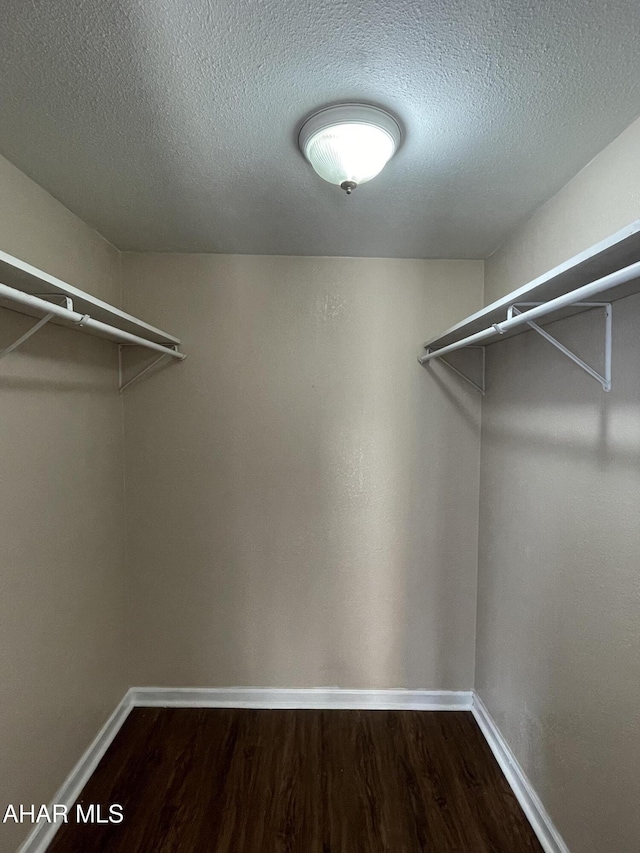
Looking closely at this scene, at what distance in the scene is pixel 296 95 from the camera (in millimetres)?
1095

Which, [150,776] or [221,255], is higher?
[221,255]

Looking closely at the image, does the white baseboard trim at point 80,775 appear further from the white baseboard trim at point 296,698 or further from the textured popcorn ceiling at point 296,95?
the textured popcorn ceiling at point 296,95

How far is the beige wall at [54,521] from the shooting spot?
56.8 inches

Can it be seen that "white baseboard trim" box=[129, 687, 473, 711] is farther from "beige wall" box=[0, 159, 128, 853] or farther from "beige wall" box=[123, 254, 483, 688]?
"beige wall" box=[0, 159, 128, 853]

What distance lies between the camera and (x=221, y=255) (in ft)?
7.42

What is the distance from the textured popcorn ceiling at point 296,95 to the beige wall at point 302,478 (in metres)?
0.56

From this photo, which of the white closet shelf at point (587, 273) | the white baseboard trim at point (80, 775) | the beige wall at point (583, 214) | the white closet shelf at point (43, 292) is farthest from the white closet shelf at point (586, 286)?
the white baseboard trim at point (80, 775)

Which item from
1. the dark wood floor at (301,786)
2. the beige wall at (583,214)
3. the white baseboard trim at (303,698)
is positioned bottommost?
the dark wood floor at (301,786)

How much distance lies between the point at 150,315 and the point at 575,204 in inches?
72.3

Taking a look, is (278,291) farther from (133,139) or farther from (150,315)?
(133,139)

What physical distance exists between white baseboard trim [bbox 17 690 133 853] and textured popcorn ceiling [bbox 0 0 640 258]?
85.6 inches

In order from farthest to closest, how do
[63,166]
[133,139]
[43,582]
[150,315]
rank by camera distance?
[150,315]
[43,582]
[63,166]
[133,139]

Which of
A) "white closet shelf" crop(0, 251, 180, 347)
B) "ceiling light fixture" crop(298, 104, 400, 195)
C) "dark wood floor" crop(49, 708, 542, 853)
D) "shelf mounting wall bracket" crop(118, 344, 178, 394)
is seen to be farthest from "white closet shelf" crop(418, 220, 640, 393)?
"dark wood floor" crop(49, 708, 542, 853)

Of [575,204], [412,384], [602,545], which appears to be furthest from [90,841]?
[575,204]
